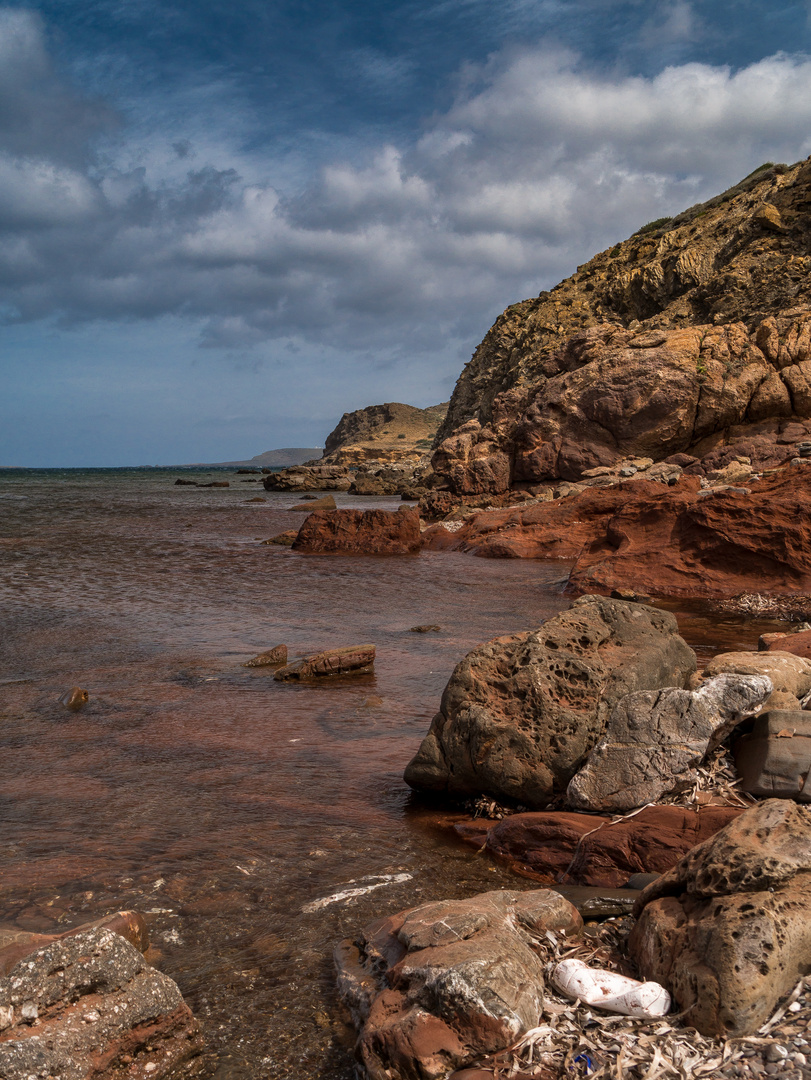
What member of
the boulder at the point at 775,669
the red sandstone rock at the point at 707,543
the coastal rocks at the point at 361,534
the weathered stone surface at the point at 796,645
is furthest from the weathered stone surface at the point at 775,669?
the coastal rocks at the point at 361,534

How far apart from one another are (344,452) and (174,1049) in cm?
10401

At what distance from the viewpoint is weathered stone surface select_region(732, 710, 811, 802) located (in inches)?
168

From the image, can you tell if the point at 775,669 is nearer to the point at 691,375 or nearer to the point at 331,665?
the point at 331,665

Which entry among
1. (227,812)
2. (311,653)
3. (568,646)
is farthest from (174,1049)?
(311,653)

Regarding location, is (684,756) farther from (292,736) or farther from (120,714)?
(120,714)

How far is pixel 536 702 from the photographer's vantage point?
5.23m

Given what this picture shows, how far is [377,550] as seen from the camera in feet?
69.6

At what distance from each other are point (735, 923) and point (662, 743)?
6.53 feet

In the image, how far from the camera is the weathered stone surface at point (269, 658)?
30.0 feet

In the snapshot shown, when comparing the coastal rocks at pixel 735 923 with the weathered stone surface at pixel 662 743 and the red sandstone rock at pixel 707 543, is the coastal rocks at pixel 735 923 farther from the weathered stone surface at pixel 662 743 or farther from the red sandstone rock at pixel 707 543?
the red sandstone rock at pixel 707 543

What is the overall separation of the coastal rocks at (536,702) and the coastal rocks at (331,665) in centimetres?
330

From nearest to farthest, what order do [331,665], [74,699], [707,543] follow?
1. [74,699]
2. [331,665]
3. [707,543]

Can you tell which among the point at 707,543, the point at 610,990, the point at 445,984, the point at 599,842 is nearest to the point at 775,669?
the point at 599,842

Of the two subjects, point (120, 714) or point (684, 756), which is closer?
point (684, 756)
